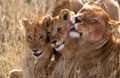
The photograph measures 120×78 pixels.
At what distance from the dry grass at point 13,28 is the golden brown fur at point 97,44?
1.09m

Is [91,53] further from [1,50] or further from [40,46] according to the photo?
[1,50]

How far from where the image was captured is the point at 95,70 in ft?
16.1

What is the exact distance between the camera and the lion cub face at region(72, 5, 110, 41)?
4.79 metres

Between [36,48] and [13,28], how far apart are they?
85.9 inches

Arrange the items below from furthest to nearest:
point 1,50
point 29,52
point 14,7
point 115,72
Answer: point 14,7
point 1,50
point 29,52
point 115,72

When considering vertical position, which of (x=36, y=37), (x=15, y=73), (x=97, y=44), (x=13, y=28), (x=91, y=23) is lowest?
(x=15, y=73)

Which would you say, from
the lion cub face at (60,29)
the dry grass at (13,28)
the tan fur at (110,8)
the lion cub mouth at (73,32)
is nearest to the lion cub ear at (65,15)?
→ the lion cub face at (60,29)

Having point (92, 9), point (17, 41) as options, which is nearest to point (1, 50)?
point (17, 41)

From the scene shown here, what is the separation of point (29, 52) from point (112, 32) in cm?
115

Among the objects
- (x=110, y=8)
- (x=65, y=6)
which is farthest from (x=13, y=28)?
(x=110, y=8)

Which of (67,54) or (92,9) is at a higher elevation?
(92,9)

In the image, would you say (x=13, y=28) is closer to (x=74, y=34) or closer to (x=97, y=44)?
(x=74, y=34)

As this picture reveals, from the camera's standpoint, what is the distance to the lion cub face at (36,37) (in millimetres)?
4875

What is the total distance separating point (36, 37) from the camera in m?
4.89
